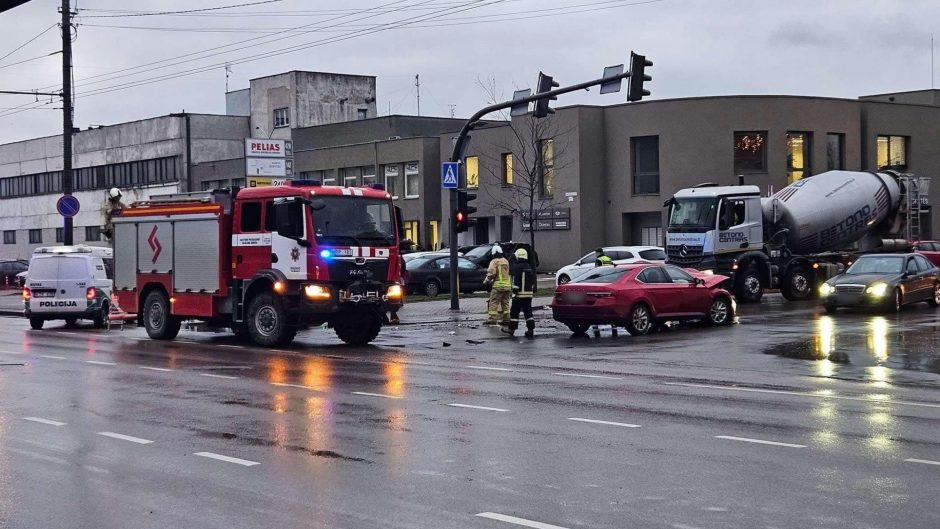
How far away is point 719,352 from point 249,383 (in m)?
8.34

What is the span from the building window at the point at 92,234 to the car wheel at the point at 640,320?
207 feet

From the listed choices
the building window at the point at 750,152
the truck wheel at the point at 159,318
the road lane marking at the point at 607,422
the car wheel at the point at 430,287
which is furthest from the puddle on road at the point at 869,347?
the building window at the point at 750,152

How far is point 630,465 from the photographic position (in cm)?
957

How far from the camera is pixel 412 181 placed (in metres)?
64.1

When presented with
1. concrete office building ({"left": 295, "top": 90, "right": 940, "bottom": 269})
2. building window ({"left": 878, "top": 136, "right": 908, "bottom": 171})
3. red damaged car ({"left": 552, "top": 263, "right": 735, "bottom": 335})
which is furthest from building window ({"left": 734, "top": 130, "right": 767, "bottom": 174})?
red damaged car ({"left": 552, "top": 263, "right": 735, "bottom": 335})

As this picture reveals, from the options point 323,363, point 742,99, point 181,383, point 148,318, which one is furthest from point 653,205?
point 181,383

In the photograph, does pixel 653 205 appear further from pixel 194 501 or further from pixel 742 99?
pixel 194 501

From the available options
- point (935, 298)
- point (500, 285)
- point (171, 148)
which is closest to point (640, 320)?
point (500, 285)

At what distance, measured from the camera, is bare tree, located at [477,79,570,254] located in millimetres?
56094

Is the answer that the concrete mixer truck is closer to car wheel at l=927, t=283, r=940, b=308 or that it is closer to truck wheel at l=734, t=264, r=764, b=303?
truck wheel at l=734, t=264, r=764, b=303

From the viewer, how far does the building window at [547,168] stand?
5659cm

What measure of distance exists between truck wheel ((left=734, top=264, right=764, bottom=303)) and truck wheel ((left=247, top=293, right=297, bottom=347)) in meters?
15.6

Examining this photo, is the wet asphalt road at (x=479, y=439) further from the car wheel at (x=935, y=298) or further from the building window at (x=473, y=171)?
the building window at (x=473, y=171)

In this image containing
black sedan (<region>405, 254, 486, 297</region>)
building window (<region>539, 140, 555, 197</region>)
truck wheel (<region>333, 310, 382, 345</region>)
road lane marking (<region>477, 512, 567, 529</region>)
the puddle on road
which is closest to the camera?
road lane marking (<region>477, 512, 567, 529</region>)
